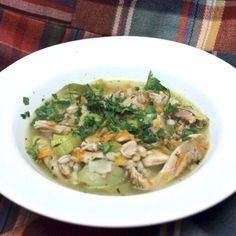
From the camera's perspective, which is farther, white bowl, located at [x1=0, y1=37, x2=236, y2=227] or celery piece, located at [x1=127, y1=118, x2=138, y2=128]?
celery piece, located at [x1=127, y1=118, x2=138, y2=128]

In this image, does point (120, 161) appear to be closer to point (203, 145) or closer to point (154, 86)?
point (203, 145)

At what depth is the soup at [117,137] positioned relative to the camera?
4.47ft

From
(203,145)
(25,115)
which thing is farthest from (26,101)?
(203,145)

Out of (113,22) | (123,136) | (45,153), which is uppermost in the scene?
(113,22)

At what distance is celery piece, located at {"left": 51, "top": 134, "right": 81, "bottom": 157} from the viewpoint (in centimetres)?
144

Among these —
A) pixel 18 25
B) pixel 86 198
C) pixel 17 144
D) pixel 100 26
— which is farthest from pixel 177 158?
pixel 18 25

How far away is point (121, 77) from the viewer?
69.6 inches

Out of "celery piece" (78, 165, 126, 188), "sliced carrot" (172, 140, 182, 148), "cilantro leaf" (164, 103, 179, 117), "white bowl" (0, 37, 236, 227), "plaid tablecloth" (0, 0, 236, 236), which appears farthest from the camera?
"plaid tablecloth" (0, 0, 236, 236)

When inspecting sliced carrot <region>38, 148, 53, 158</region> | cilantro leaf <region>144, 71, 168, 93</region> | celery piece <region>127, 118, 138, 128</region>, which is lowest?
sliced carrot <region>38, 148, 53, 158</region>

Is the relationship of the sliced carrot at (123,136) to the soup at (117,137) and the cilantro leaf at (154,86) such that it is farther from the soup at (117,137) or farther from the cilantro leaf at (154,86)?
the cilantro leaf at (154,86)

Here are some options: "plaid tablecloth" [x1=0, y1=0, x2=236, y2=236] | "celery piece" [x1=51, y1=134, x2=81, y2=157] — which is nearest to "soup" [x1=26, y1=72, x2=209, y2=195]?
"celery piece" [x1=51, y1=134, x2=81, y2=157]

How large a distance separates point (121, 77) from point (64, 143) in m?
0.42

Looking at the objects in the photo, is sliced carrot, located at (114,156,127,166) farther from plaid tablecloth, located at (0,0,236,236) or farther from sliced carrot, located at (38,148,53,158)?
plaid tablecloth, located at (0,0,236,236)

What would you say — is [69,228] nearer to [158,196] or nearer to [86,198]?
[86,198]
